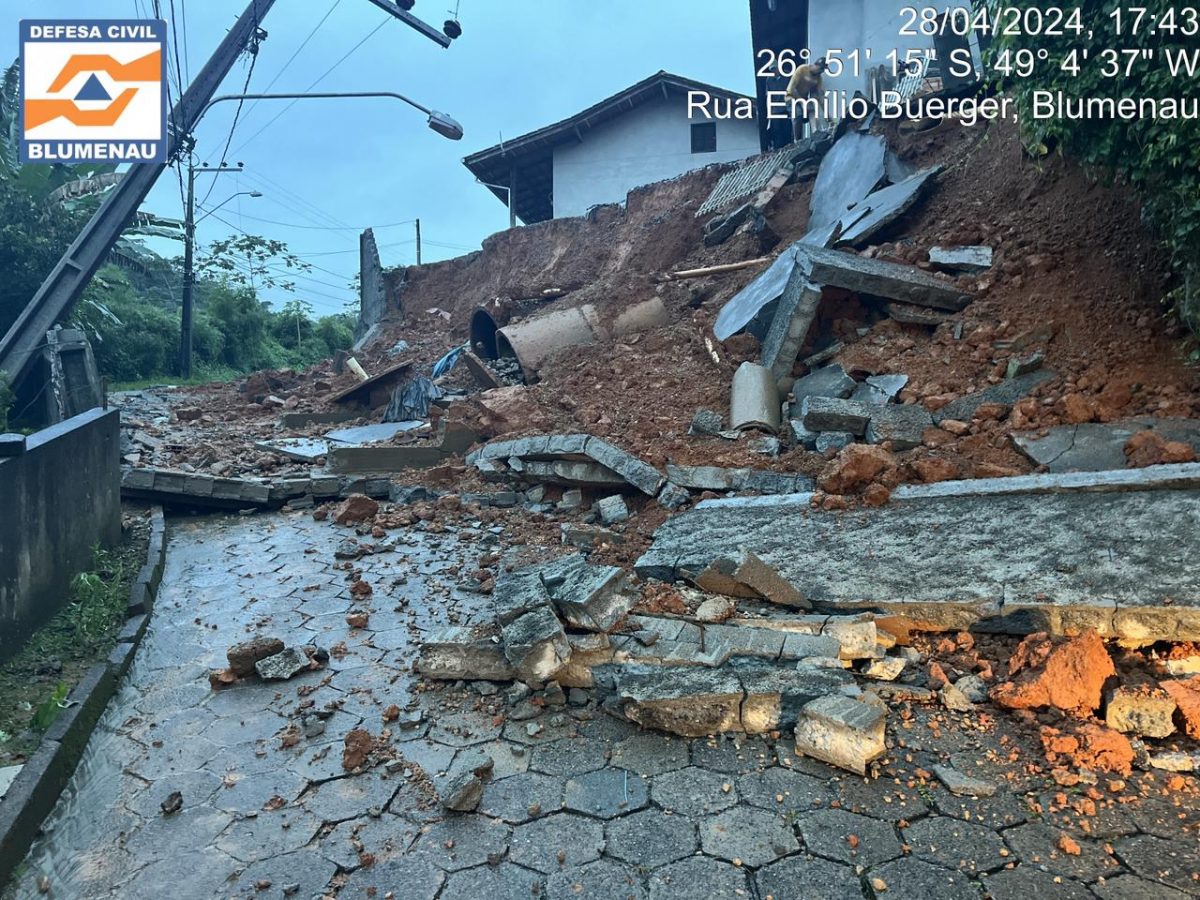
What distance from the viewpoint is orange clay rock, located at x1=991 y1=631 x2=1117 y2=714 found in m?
2.52

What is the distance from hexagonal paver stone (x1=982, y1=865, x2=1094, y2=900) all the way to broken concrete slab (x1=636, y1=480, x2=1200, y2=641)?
1.13 metres

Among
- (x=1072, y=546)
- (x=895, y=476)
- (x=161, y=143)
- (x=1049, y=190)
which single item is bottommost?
(x=1072, y=546)

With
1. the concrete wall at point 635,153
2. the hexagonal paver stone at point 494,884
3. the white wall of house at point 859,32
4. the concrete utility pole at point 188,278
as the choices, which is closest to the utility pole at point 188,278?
the concrete utility pole at point 188,278

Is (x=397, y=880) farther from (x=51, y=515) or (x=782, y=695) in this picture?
(x=51, y=515)

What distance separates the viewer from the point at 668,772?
2.59 metres

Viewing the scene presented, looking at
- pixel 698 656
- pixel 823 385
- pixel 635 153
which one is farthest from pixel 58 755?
pixel 635 153

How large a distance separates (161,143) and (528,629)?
11454 mm

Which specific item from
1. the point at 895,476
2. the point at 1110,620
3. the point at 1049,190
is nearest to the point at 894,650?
the point at 1110,620

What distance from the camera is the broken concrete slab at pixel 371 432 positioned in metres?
9.02

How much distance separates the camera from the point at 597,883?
2104 mm

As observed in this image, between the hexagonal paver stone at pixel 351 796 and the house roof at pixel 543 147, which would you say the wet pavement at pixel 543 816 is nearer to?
the hexagonal paver stone at pixel 351 796

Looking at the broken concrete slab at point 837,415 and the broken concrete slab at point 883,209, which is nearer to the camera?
the broken concrete slab at point 837,415

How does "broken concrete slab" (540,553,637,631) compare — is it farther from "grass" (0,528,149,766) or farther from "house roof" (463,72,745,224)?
"house roof" (463,72,745,224)

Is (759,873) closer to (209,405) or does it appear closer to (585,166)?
(209,405)
